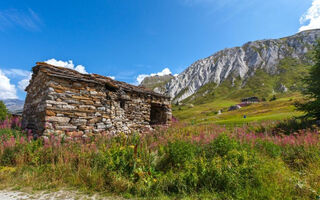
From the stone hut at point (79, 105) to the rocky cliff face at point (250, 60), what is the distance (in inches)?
6450

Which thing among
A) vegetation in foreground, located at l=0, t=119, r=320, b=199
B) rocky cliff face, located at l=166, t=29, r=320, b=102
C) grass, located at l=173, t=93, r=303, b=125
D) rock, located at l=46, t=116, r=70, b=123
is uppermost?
Answer: rocky cliff face, located at l=166, t=29, r=320, b=102

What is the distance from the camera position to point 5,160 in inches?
177

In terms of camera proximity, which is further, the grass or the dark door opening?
the grass

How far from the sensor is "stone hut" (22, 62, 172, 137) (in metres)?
6.25

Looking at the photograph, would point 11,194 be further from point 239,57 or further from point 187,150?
point 239,57

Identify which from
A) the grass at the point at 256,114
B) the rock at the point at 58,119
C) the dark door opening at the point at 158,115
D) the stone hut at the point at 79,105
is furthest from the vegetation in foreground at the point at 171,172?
the grass at the point at 256,114

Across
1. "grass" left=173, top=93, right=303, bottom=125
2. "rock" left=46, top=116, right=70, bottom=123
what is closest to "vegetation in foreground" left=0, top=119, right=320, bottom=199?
"rock" left=46, top=116, right=70, bottom=123

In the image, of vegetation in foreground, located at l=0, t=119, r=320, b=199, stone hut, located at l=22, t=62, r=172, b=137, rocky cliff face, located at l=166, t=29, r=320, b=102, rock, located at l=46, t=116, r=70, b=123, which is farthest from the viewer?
rocky cliff face, located at l=166, t=29, r=320, b=102

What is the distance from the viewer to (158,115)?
12016 millimetres

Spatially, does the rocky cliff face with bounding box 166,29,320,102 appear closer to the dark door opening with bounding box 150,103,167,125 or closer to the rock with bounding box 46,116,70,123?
the dark door opening with bounding box 150,103,167,125

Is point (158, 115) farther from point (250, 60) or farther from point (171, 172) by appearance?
point (250, 60)

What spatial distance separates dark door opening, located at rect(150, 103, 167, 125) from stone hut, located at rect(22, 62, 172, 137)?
2.08 m

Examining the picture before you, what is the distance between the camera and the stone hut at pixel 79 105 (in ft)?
20.5

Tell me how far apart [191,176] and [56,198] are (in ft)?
9.62
